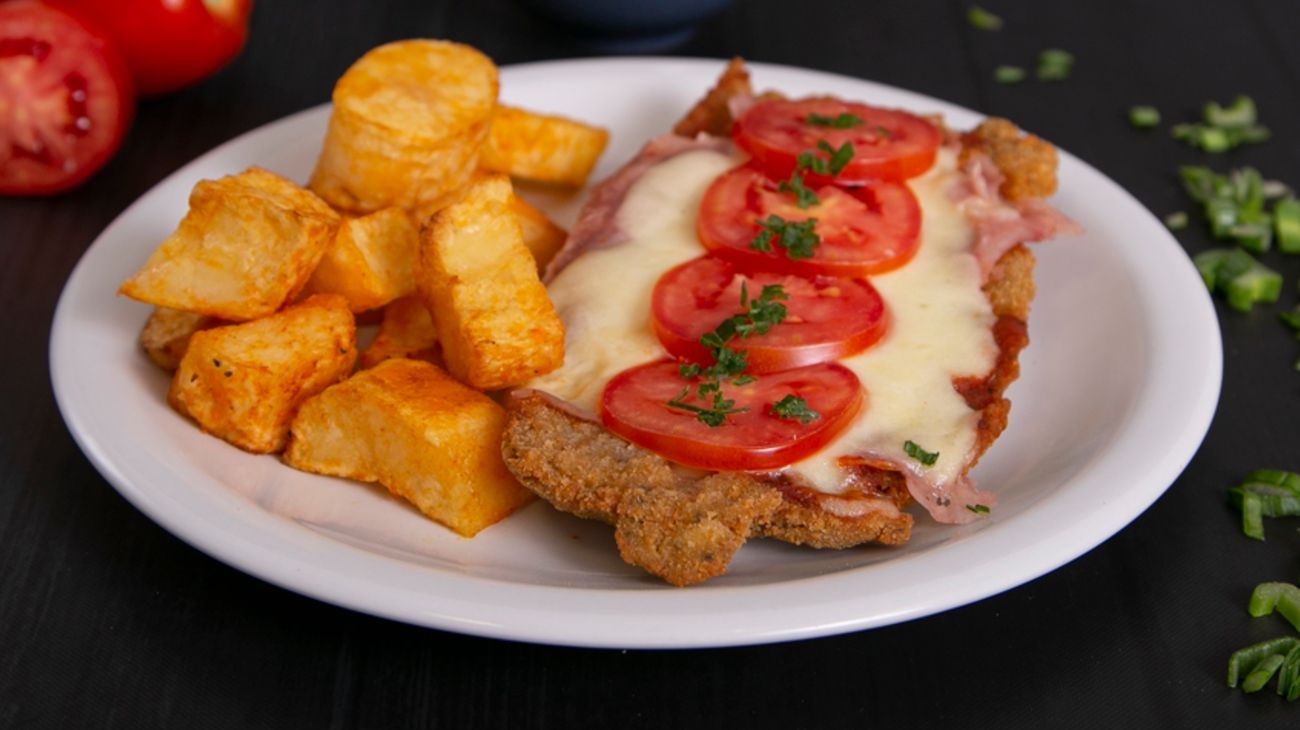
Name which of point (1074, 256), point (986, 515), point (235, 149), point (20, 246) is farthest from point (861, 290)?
point (20, 246)

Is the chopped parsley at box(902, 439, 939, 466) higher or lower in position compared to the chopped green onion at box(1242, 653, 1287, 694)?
higher

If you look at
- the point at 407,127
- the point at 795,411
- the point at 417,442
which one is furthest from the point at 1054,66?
the point at 417,442

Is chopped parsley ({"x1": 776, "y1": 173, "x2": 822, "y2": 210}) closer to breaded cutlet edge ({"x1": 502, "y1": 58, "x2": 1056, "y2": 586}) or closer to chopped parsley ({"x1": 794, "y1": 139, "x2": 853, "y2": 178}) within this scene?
chopped parsley ({"x1": 794, "y1": 139, "x2": 853, "y2": 178})

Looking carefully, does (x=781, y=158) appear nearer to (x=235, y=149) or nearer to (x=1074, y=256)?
(x=1074, y=256)

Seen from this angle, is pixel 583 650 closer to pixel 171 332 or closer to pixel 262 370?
pixel 262 370

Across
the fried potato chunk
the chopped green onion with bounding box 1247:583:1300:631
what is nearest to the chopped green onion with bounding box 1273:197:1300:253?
the chopped green onion with bounding box 1247:583:1300:631

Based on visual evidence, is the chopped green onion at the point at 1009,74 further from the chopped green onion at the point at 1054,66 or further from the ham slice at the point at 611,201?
the ham slice at the point at 611,201
